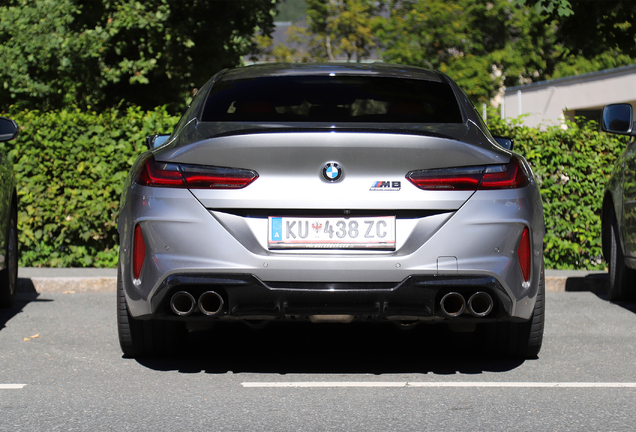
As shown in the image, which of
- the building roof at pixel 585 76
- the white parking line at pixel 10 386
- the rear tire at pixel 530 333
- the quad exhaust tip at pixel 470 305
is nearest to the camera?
the quad exhaust tip at pixel 470 305

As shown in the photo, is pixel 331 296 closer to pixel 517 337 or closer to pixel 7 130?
pixel 517 337

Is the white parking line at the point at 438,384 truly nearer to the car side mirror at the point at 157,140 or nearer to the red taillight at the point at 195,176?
the red taillight at the point at 195,176

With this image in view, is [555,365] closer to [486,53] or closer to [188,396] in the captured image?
[188,396]

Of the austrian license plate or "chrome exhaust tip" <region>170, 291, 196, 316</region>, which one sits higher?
the austrian license plate

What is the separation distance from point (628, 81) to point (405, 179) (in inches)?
1066

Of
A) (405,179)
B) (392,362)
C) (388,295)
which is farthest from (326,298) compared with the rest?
(392,362)

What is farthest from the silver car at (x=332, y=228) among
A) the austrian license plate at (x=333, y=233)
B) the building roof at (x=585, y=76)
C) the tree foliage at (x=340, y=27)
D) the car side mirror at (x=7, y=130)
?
the tree foliage at (x=340, y=27)

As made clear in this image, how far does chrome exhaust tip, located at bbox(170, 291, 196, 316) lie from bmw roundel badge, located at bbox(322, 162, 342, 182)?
88 centimetres

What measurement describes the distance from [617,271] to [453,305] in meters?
3.55

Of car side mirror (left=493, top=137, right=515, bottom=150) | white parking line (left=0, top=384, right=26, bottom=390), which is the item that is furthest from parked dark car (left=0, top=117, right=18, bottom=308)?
car side mirror (left=493, top=137, right=515, bottom=150)

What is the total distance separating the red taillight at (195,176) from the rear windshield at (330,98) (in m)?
0.64

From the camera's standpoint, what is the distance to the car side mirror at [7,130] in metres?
6.31

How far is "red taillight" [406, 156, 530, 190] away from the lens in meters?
4.13

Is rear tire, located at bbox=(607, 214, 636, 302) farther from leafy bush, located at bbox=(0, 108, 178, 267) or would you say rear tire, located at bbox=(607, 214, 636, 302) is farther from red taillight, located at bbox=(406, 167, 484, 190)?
leafy bush, located at bbox=(0, 108, 178, 267)
